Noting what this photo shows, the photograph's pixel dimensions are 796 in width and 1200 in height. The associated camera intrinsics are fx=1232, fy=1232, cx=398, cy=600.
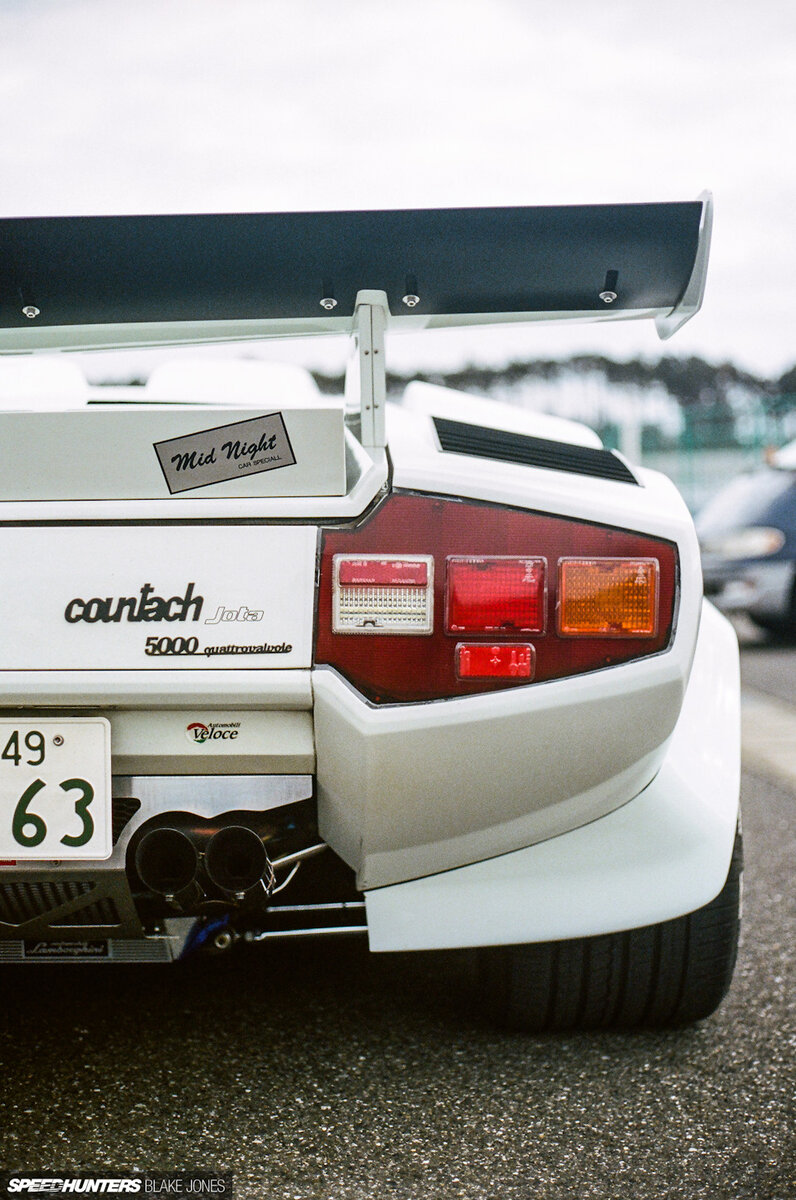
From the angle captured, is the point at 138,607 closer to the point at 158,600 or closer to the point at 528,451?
the point at 158,600

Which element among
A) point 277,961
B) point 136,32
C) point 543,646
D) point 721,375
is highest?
point 136,32

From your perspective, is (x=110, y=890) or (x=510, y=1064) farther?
(x=510, y=1064)

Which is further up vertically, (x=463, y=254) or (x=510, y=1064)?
(x=463, y=254)

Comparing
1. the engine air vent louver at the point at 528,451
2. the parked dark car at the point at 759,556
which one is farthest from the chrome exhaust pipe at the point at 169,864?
the parked dark car at the point at 759,556

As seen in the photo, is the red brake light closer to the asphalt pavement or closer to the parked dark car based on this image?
the asphalt pavement

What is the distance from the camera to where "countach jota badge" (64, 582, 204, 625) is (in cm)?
172

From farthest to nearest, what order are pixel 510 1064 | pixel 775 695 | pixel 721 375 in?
pixel 721 375, pixel 775 695, pixel 510 1064

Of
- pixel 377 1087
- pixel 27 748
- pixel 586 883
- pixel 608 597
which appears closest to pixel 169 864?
pixel 27 748

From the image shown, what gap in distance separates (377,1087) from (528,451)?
106cm

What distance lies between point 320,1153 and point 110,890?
19.3 inches

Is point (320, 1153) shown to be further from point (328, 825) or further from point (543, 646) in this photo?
point (543, 646)

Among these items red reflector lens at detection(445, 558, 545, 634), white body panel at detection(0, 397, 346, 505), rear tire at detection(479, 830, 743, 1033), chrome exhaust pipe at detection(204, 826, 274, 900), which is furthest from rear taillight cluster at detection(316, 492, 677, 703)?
rear tire at detection(479, 830, 743, 1033)

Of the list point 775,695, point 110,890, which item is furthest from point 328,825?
point 775,695

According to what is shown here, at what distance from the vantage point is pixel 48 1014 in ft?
7.48
